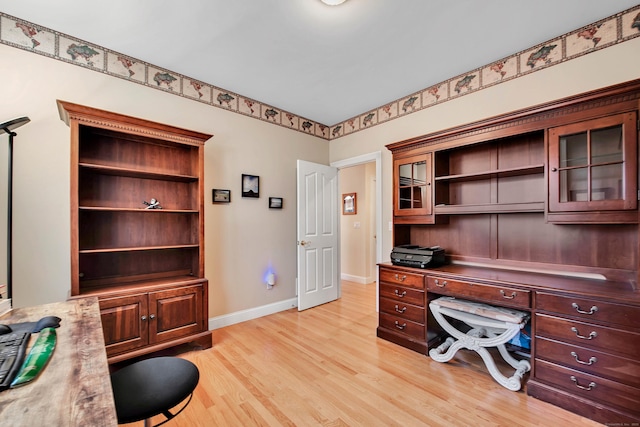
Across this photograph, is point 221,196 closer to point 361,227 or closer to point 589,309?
point 361,227

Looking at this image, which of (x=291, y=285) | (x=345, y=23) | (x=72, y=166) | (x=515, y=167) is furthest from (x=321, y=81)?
(x=291, y=285)

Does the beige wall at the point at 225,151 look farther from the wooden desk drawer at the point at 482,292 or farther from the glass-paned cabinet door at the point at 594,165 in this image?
the wooden desk drawer at the point at 482,292

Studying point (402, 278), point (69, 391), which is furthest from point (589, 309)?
point (69, 391)

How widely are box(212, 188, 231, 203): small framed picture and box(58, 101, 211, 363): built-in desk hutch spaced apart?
311 mm

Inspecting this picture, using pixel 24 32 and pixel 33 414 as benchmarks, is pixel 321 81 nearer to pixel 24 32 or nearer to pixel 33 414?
pixel 24 32

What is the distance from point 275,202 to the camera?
12.2 feet

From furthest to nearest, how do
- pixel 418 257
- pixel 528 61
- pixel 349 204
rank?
pixel 349 204 → pixel 418 257 → pixel 528 61

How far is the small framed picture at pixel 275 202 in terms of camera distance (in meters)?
3.69

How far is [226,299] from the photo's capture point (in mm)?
3254

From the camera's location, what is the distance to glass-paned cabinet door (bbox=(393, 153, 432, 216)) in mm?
2834

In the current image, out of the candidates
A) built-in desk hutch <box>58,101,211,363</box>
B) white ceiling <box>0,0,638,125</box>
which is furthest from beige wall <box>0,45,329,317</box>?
white ceiling <box>0,0,638,125</box>

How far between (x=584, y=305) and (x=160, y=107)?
3817 mm

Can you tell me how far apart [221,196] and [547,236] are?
320 cm

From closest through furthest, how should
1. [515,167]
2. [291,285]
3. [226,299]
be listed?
[515,167] → [226,299] → [291,285]
